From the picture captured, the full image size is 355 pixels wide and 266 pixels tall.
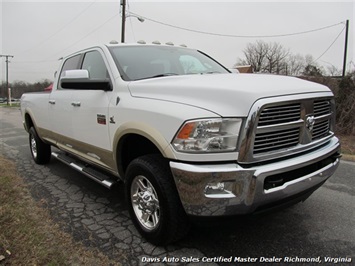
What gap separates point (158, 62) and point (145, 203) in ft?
5.61

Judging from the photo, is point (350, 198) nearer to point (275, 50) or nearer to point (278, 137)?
point (278, 137)

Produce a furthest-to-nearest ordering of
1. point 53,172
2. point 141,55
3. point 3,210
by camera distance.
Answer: point 53,172 → point 141,55 → point 3,210

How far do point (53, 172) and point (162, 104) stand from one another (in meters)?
3.57

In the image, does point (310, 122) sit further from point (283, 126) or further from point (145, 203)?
point (145, 203)

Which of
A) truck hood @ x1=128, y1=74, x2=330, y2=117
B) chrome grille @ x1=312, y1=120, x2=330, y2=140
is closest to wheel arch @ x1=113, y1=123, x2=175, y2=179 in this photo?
truck hood @ x1=128, y1=74, x2=330, y2=117

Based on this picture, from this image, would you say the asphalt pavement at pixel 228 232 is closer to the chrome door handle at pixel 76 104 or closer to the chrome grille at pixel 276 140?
the chrome grille at pixel 276 140

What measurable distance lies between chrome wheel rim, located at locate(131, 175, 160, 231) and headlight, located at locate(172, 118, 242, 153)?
662 millimetres

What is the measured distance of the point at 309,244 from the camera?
9.41 ft

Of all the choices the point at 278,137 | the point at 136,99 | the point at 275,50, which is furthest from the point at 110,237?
the point at 275,50

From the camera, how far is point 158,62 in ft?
12.3

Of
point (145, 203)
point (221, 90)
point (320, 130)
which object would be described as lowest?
point (145, 203)

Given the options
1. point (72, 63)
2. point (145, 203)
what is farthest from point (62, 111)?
point (145, 203)

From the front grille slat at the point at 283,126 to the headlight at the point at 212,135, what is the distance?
0.18 meters

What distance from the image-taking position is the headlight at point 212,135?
7.58 ft
